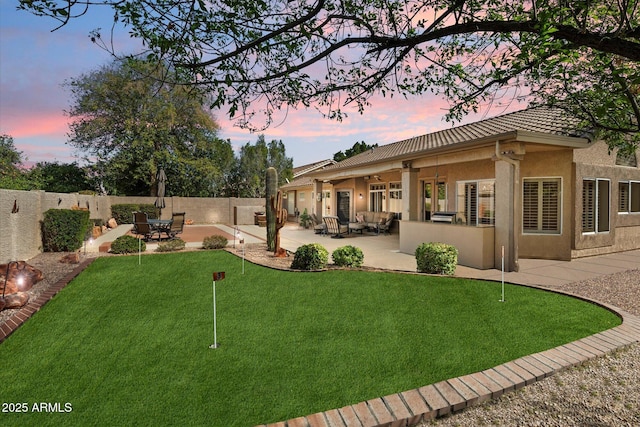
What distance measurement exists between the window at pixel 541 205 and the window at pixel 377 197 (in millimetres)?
8560

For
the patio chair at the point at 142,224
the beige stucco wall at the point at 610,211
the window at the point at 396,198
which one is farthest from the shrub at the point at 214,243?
the beige stucco wall at the point at 610,211

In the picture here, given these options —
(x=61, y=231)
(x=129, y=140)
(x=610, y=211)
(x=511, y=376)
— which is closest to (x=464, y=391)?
(x=511, y=376)

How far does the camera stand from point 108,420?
2.72 metres

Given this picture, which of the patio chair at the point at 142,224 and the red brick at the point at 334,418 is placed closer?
the red brick at the point at 334,418

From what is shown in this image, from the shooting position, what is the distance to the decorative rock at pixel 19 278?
6430 mm

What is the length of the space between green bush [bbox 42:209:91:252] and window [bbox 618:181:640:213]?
63.2 feet

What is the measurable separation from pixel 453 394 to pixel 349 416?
1.03 m

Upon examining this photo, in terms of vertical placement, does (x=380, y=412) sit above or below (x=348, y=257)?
below

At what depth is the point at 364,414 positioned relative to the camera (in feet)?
8.98

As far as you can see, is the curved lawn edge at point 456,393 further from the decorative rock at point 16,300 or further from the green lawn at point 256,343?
the decorative rock at point 16,300

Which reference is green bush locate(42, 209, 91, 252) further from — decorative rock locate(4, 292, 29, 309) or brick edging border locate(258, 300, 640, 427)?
brick edging border locate(258, 300, 640, 427)

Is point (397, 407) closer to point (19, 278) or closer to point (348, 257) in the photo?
point (348, 257)

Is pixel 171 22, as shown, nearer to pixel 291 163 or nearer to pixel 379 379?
pixel 379 379

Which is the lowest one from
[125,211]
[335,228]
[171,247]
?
[171,247]
